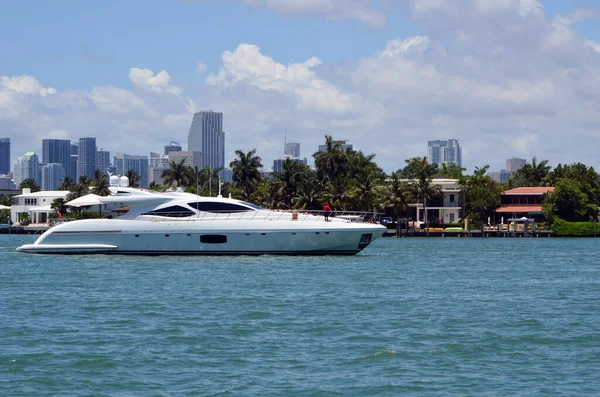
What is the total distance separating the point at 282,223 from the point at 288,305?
683 inches

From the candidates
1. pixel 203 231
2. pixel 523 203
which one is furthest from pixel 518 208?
pixel 203 231

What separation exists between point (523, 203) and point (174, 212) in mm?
70004

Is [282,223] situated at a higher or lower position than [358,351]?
higher

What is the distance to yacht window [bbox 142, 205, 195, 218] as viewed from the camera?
148 ft

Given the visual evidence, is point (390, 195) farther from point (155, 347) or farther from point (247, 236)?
point (155, 347)

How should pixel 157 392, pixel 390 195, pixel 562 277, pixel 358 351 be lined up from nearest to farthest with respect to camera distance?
pixel 157 392, pixel 358 351, pixel 562 277, pixel 390 195

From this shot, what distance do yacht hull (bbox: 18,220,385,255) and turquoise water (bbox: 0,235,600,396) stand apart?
20.1 ft

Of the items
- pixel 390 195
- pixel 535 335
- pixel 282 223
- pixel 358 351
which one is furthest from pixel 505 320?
pixel 390 195

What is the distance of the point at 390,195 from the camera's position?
9625 cm

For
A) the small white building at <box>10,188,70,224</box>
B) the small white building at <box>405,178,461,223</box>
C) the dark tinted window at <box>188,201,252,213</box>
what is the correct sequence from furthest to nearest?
the small white building at <box>10,188,70,224</box> < the small white building at <box>405,178,461,223</box> < the dark tinted window at <box>188,201,252,213</box>

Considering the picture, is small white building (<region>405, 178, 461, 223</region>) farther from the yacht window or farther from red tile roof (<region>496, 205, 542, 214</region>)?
the yacht window

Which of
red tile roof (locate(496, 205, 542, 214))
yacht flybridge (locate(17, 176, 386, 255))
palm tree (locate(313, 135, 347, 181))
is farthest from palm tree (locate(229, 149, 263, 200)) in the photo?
yacht flybridge (locate(17, 176, 386, 255))

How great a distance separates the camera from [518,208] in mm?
106562

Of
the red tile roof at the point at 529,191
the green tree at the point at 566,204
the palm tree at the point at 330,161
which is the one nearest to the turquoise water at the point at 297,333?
the green tree at the point at 566,204
